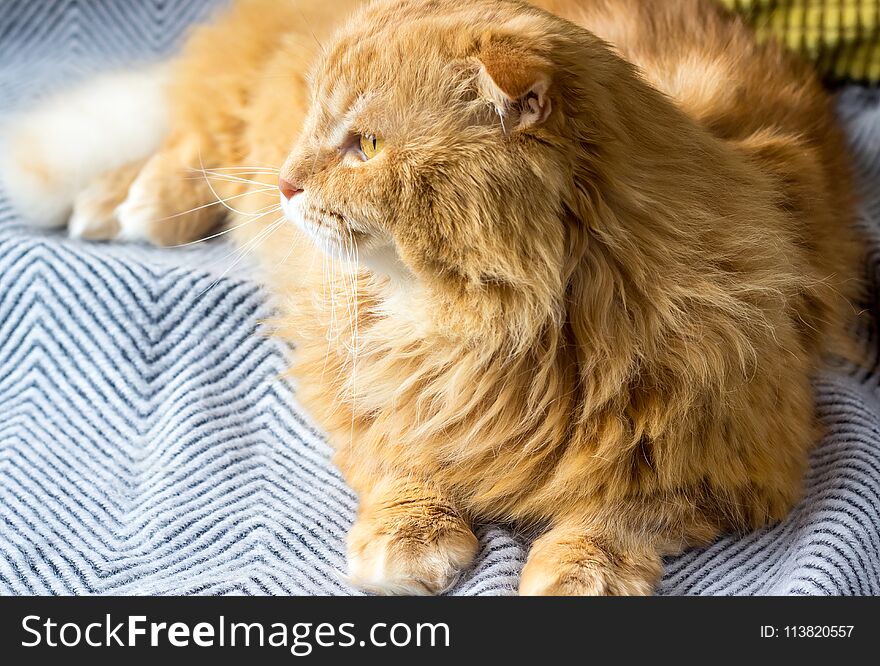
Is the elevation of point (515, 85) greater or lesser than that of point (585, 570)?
greater

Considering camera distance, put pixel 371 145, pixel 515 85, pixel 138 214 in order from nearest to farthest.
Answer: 1. pixel 515 85
2. pixel 371 145
3. pixel 138 214

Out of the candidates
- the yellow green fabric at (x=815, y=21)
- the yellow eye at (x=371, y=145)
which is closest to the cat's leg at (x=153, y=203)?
the yellow eye at (x=371, y=145)

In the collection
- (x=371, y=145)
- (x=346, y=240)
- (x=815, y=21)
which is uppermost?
(x=815, y=21)

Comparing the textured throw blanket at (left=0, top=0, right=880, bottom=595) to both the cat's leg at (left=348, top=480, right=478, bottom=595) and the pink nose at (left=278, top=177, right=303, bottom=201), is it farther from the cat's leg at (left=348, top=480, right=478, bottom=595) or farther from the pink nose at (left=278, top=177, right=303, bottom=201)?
the pink nose at (left=278, top=177, right=303, bottom=201)

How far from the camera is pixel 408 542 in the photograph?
1148 mm

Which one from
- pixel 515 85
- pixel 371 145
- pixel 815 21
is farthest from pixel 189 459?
pixel 815 21

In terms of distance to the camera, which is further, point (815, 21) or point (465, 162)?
point (815, 21)

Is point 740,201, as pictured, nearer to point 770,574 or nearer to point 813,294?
point 813,294

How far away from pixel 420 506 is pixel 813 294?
625 mm

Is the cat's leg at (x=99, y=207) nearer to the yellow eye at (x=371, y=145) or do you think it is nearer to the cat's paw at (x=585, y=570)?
the yellow eye at (x=371, y=145)

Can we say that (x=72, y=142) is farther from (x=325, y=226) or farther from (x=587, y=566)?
(x=587, y=566)

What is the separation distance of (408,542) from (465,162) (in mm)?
468

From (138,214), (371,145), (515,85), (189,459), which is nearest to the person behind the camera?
(515,85)

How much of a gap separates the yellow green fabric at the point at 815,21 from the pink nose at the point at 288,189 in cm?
117
